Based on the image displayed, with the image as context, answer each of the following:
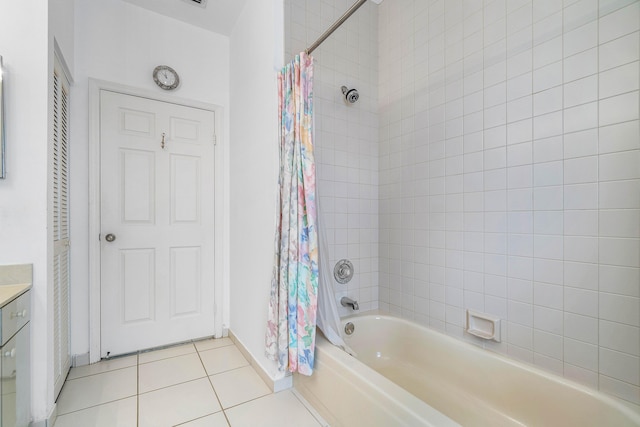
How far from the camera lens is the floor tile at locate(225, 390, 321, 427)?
56.0 inches

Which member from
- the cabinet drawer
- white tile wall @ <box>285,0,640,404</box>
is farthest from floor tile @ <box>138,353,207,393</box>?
white tile wall @ <box>285,0,640,404</box>

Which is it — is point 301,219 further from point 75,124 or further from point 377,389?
point 75,124

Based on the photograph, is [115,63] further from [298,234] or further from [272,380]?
[272,380]

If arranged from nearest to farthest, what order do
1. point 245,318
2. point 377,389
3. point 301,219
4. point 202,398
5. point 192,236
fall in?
point 377,389
point 301,219
point 202,398
point 245,318
point 192,236

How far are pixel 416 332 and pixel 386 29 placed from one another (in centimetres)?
226

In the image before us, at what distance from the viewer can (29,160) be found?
1.32 metres

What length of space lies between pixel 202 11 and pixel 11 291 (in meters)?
2.18

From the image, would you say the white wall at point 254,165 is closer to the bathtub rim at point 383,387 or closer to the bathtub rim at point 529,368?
the bathtub rim at point 383,387

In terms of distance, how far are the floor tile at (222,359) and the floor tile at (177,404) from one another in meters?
0.18

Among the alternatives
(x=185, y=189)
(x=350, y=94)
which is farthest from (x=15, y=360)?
(x=350, y=94)

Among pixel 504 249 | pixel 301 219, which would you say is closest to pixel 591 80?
pixel 504 249

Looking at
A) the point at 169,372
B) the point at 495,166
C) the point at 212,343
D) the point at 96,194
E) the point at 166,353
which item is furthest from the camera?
the point at 212,343

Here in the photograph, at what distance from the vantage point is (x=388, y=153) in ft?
7.34

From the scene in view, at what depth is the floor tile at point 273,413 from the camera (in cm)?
142
